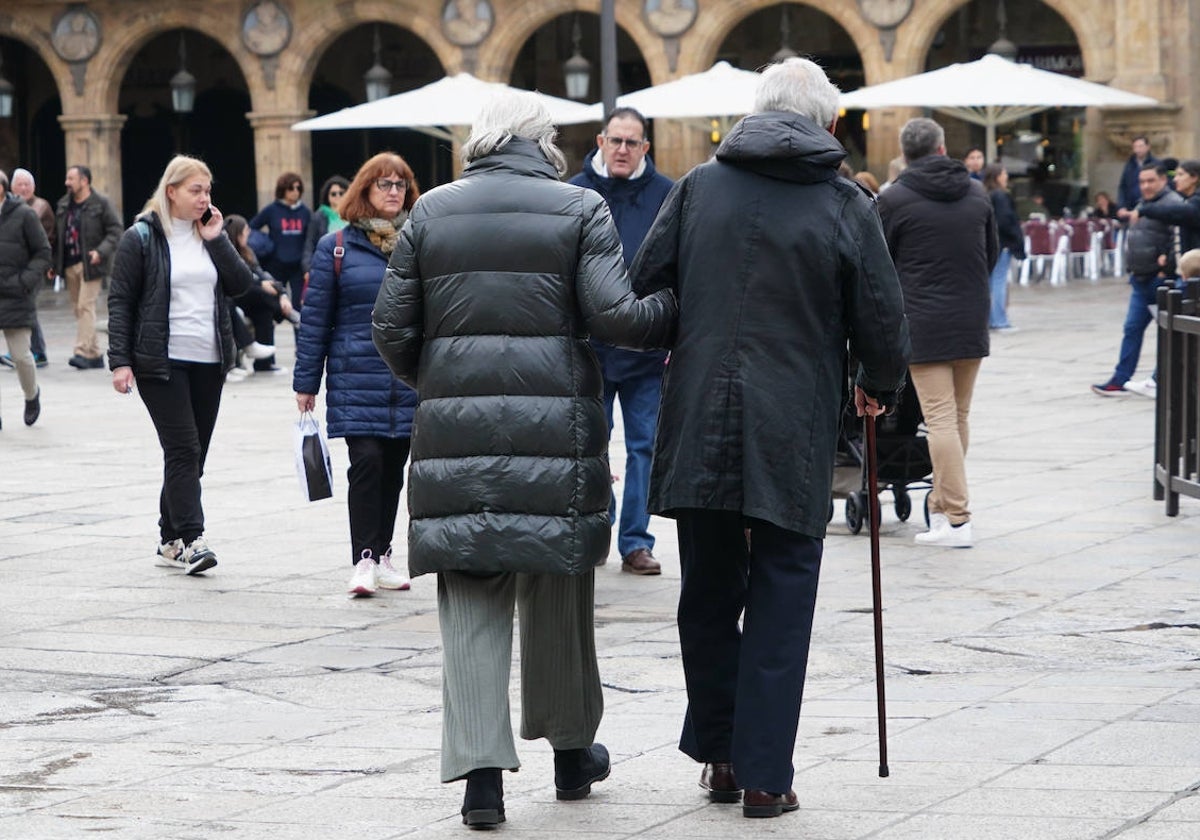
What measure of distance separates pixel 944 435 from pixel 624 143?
1.99 meters

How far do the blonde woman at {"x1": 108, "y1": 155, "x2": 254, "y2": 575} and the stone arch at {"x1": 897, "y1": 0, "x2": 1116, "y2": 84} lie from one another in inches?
878

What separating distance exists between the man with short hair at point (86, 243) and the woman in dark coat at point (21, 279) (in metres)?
2.57

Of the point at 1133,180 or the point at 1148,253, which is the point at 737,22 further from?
the point at 1148,253

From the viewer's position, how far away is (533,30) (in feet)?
108

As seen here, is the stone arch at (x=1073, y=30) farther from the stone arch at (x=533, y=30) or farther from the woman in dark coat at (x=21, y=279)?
the woman in dark coat at (x=21, y=279)

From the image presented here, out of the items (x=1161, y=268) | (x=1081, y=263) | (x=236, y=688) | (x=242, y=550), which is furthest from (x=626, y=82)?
(x=236, y=688)

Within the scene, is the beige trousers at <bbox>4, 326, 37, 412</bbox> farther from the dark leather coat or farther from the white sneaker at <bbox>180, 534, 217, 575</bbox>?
the dark leather coat

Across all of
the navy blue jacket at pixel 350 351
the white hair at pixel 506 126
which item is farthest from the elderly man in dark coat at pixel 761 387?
the navy blue jacket at pixel 350 351

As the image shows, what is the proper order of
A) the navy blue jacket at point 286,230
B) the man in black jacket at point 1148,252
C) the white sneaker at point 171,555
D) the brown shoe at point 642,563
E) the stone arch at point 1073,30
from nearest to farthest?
1. the brown shoe at point 642,563
2. the white sneaker at point 171,555
3. the man in black jacket at point 1148,252
4. the navy blue jacket at point 286,230
5. the stone arch at point 1073,30

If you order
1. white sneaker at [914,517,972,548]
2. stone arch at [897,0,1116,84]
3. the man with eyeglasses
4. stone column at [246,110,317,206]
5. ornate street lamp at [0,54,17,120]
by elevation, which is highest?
stone arch at [897,0,1116,84]

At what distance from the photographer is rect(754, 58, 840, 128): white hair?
5242 mm

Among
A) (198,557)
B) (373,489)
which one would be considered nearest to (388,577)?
(373,489)

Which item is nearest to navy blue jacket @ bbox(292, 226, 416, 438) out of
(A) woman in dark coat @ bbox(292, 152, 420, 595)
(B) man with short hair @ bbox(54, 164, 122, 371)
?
(A) woman in dark coat @ bbox(292, 152, 420, 595)

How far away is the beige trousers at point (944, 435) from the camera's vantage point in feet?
31.3
